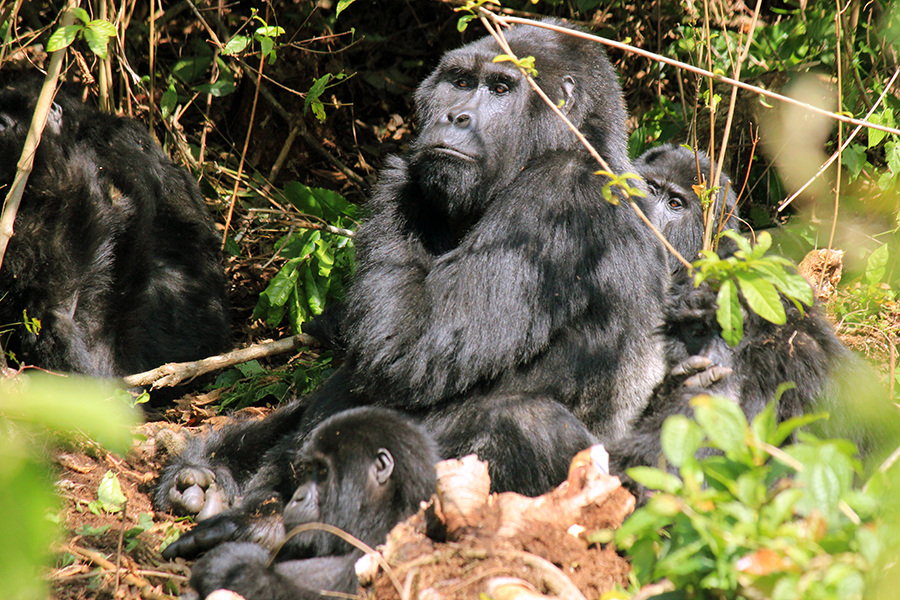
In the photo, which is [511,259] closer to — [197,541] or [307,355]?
[197,541]

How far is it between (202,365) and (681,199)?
90.7 inches

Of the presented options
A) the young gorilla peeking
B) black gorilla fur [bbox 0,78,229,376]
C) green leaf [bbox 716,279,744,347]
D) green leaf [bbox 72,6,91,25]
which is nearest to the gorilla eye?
the young gorilla peeking

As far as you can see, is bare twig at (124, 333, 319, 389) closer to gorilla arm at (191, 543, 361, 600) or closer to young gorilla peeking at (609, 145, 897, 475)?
gorilla arm at (191, 543, 361, 600)

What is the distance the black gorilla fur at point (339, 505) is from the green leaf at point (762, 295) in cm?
111

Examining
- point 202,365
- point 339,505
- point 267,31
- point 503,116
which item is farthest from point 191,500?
point 267,31

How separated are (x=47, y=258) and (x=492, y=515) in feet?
8.64

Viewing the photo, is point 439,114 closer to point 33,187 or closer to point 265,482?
point 265,482

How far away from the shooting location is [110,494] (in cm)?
300

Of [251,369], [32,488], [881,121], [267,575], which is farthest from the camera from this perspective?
[251,369]

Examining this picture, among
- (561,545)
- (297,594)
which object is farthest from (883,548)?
(297,594)

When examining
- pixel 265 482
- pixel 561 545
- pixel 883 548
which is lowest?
pixel 265 482

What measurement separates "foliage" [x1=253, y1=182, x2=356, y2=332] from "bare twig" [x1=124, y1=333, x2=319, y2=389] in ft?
0.64

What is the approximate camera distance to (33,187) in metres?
3.68

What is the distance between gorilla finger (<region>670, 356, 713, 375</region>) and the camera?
2875 mm
